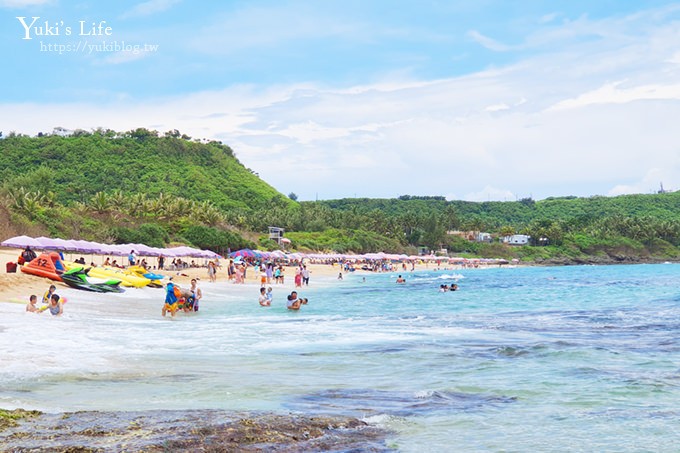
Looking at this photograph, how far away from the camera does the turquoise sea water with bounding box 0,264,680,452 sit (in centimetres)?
778

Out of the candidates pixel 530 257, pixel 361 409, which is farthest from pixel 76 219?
pixel 530 257

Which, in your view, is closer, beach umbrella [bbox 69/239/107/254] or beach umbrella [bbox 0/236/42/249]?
beach umbrella [bbox 0/236/42/249]

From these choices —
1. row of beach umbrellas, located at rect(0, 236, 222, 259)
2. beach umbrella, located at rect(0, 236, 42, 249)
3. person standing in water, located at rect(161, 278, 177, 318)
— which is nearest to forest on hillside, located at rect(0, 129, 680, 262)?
row of beach umbrellas, located at rect(0, 236, 222, 259)

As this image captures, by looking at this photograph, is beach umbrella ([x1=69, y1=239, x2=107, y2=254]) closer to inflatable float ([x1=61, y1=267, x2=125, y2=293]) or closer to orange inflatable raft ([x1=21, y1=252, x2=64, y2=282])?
orange inflatable raft ([x1=21, y1=252, x2=64, y2=282])

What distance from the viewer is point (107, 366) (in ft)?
36.1

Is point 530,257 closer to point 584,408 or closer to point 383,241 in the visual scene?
point 383,241

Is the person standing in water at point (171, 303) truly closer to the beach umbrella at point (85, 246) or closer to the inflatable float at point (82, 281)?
the inflatable float at point (82, 281)

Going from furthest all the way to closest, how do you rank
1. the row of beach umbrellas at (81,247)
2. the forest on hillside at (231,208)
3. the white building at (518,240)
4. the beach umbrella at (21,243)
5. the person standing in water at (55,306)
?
the white building at (518,240) → the forest on hillside at (231,208) → the row of beach umbrellas at (81,247) → the beach umbrella at (21,243) → the person standing in water at (55,306)

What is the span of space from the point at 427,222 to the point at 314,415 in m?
133

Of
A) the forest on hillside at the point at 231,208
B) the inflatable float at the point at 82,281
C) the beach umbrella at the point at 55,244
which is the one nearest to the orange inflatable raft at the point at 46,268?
the inflatable float at the point at 82,281

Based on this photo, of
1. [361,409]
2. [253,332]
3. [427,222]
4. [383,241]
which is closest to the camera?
[361,409]

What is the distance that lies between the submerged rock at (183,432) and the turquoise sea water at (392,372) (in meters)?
0.52

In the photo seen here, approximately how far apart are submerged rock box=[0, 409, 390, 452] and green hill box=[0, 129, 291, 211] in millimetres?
110311

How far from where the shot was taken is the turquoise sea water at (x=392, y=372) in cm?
778
